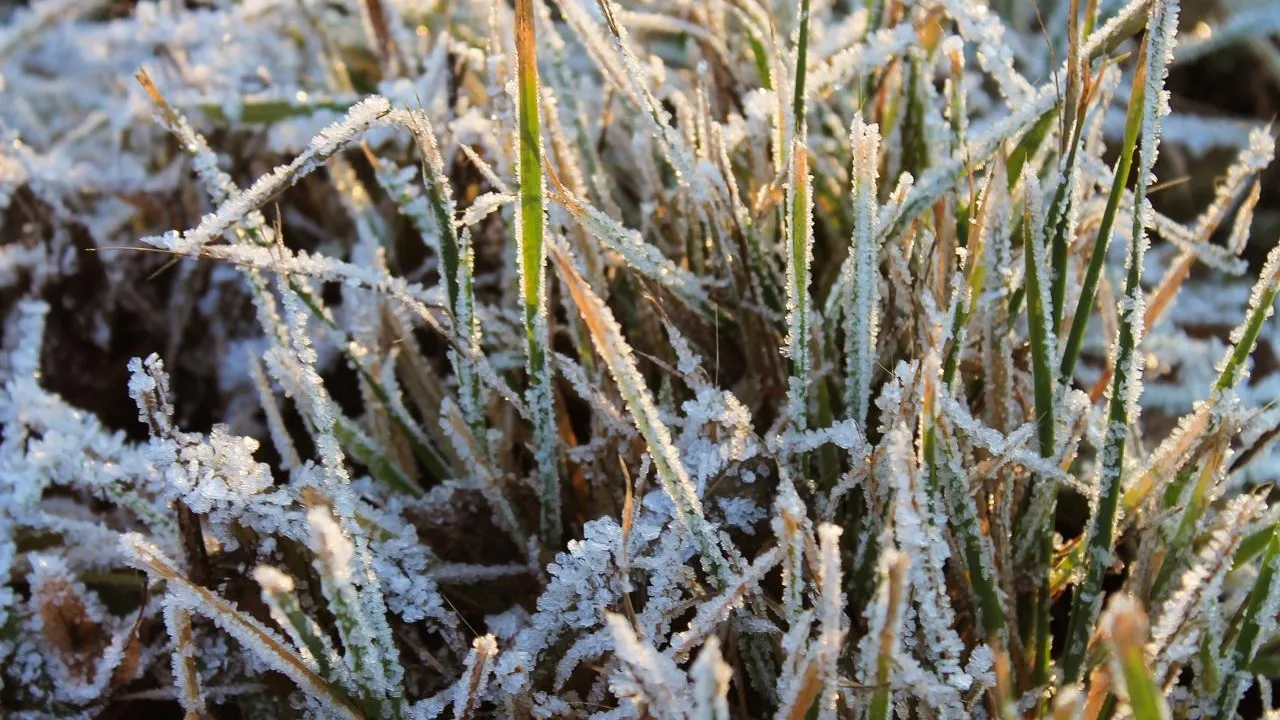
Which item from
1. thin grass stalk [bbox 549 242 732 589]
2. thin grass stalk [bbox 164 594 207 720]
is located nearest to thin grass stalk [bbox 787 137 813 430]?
thin grass stalk [bbox 549 242 732 589]

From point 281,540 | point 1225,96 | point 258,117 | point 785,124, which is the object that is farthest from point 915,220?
point 1225,96

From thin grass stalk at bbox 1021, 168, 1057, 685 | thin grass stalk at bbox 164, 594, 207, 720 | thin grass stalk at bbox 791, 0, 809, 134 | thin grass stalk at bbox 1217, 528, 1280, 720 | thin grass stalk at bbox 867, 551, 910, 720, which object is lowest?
thin grass stalk at bbox 164, 594, 207, 720

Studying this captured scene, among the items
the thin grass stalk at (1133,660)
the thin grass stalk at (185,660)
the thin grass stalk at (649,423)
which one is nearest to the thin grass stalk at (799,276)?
the thin grass stalk at (649,423)

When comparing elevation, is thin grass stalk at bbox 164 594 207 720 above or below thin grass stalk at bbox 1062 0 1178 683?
below

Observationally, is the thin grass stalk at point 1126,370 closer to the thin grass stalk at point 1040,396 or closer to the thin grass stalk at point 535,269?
the thin grass stalk at point 1040,396

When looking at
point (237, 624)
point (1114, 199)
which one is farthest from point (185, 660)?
point (1114, 199)

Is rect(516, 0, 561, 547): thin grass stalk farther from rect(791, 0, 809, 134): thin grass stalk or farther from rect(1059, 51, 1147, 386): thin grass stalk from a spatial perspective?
rect(1059, 51, 1147, 386): thin grass stalk

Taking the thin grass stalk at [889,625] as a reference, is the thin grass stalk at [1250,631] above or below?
above

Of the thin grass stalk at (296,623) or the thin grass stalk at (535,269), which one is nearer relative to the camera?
the thin grass stalk at (296,623)
